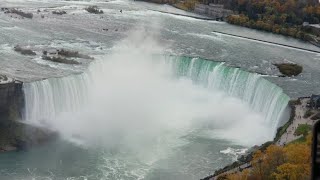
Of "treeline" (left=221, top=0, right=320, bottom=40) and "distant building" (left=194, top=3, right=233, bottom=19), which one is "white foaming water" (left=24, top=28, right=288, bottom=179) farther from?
"distant building" (left=194, top=3, right=233, bottom=19)

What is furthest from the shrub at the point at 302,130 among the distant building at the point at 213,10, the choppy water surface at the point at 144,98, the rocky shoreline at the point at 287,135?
the distant building at the point at 213,10

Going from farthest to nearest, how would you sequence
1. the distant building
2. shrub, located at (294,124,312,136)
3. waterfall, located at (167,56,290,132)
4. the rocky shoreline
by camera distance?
the distant building
waterfall, located at (167,56,290,132)
shrub, located at (294,124,312,136)
the rocky shoreline

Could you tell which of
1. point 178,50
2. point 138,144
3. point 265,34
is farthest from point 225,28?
point 138,144

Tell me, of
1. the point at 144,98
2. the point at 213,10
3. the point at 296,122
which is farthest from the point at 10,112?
the point at 213,10

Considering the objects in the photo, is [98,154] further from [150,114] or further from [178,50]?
[178,50]

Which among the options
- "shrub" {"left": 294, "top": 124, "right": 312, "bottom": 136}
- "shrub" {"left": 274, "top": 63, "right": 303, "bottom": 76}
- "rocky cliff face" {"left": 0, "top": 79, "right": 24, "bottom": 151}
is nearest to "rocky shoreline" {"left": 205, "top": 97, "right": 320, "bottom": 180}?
"shrub" {"left": 294, "top": 124, "right": 312, "bottom": 136}

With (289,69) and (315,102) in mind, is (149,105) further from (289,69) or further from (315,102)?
(289,69)

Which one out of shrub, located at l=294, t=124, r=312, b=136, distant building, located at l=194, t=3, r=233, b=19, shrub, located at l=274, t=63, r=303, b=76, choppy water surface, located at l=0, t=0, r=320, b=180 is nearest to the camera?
choppy water surface, located at l=0, t=0, r=320, b=180
